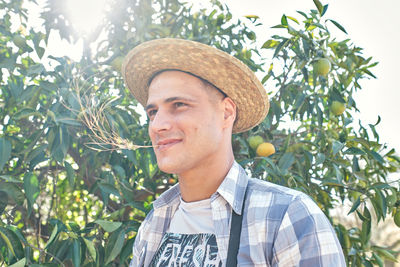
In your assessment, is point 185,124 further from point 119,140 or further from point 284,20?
point 284,20

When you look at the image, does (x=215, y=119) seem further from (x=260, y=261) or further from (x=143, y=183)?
(x=143, y=183)

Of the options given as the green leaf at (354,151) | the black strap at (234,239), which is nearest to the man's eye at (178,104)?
the black strap at (234,239)

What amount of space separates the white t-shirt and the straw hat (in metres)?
0.34

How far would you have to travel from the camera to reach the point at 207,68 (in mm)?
1193

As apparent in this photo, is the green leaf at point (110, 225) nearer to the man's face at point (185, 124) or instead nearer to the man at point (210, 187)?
the man at point (210, 187)

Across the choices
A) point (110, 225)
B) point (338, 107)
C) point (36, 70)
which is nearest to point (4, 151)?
point (36, 70)

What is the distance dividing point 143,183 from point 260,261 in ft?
4.29

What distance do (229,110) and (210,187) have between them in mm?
244

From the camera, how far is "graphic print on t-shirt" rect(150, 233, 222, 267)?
1.02 m

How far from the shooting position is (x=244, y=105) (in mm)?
1301

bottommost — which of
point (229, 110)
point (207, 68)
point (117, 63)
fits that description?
point (229, 110)

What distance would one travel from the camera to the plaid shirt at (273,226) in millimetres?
869

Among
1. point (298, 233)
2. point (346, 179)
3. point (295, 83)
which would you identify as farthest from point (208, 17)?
point (298, 233)

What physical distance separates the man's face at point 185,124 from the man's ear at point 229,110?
0.03 m
